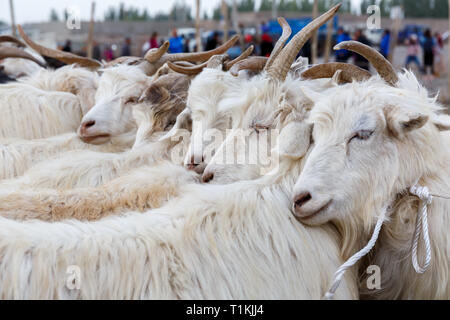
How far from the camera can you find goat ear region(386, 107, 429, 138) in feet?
9.04

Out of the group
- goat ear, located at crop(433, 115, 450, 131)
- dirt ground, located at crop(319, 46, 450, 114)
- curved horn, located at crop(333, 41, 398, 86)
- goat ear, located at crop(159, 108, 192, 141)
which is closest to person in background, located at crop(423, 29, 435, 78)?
dirt ground, located at crop(319, 46, 450, 114)

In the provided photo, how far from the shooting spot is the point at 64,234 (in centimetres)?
251

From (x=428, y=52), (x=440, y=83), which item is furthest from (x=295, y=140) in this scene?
(x=428, y=52)

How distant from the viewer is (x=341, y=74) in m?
3.84

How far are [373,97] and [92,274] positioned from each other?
1547 mm

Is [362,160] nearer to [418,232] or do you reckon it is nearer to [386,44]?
[418,232]

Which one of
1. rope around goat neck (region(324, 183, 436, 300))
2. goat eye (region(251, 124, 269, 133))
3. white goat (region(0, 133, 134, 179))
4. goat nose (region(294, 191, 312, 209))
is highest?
goat eye (region(251, 124, 269, 133))

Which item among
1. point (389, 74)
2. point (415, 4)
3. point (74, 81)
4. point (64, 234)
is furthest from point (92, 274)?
point (415, 4)

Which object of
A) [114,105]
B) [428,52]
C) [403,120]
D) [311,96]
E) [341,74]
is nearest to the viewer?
[403,120]

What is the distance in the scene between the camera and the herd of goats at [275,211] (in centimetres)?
243

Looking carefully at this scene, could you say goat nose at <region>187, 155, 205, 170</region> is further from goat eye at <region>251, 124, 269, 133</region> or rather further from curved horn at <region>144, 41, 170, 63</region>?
curved horn at <region>144, 41, 170, 63</region>

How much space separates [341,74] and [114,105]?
78.1 inches

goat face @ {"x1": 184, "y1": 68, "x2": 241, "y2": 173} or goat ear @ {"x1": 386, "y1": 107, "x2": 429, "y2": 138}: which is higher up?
goat ear @ {"x1": 386, "y1": 107, "x2": 429, "y2": 138}

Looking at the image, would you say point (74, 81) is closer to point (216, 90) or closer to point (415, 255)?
point (216, 90)
